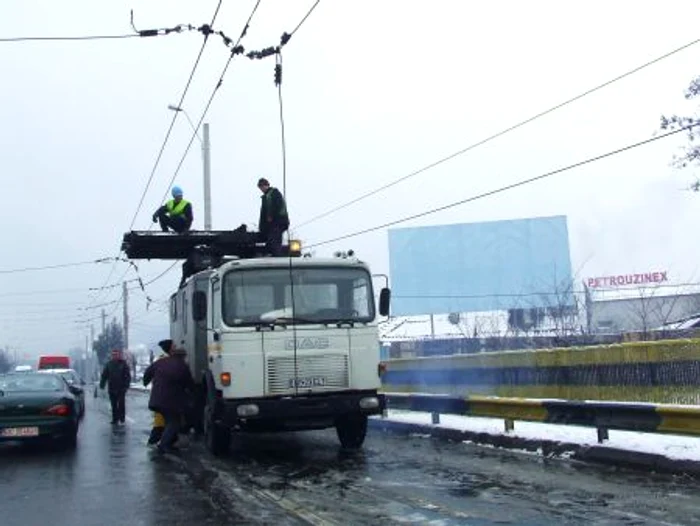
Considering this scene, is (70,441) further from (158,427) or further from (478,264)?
(478,264)

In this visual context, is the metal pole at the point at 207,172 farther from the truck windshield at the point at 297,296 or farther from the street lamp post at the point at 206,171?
the truck windshield at the point at 297,296

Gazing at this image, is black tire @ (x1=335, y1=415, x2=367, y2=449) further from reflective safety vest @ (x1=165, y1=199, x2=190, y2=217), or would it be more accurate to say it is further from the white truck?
reflective safety vest @ (x1=165, y1=199, x2=190, y2=217)

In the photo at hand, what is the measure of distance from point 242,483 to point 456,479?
248 cm

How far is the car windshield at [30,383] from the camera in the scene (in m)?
14.2

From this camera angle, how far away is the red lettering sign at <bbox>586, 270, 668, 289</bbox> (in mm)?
49500

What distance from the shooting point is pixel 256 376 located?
37.7ft

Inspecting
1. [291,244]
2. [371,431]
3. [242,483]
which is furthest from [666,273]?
[242,483]

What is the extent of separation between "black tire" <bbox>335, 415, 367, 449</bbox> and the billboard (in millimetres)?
29130

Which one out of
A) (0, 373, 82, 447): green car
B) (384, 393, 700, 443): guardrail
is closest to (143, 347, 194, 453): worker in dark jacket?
(0, 373, 82, 447): green car

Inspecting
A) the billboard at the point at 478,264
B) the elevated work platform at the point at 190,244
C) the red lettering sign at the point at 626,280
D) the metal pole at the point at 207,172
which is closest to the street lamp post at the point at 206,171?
the metal pole at the point at 207,172

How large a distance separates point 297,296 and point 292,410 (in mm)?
1630

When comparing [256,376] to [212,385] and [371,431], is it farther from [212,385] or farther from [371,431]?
[371,431]

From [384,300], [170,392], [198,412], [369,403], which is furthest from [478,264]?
[369,403]

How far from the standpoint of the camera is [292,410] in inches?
450
